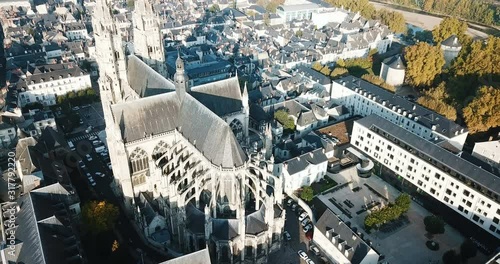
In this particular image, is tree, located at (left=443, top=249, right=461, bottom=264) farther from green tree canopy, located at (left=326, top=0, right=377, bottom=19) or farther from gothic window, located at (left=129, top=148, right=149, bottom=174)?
green tree canopy, located at (left=326, top=0, right=377, bottom=19)

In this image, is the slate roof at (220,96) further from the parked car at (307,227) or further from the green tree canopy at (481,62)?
the green tree canopy at (481,62)

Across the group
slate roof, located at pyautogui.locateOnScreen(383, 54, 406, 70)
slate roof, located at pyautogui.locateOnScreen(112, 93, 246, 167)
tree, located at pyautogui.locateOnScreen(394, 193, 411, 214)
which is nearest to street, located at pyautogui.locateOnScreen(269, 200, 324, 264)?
slate roof, located at pyautogui.locateOnScreen(112, 93, 246, 167)

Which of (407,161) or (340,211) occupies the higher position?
(407,161)

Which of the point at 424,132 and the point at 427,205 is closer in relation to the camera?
the point at 427,205

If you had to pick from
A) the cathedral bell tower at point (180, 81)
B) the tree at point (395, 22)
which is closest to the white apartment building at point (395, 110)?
the cathedral bell tower at point (180, 81)

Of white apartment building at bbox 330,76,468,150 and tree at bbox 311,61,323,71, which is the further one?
tree at bbox 311,61,323,71

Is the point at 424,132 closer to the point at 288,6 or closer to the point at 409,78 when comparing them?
the point at 409,78

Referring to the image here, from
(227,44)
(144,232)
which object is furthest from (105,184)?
(227,44)
